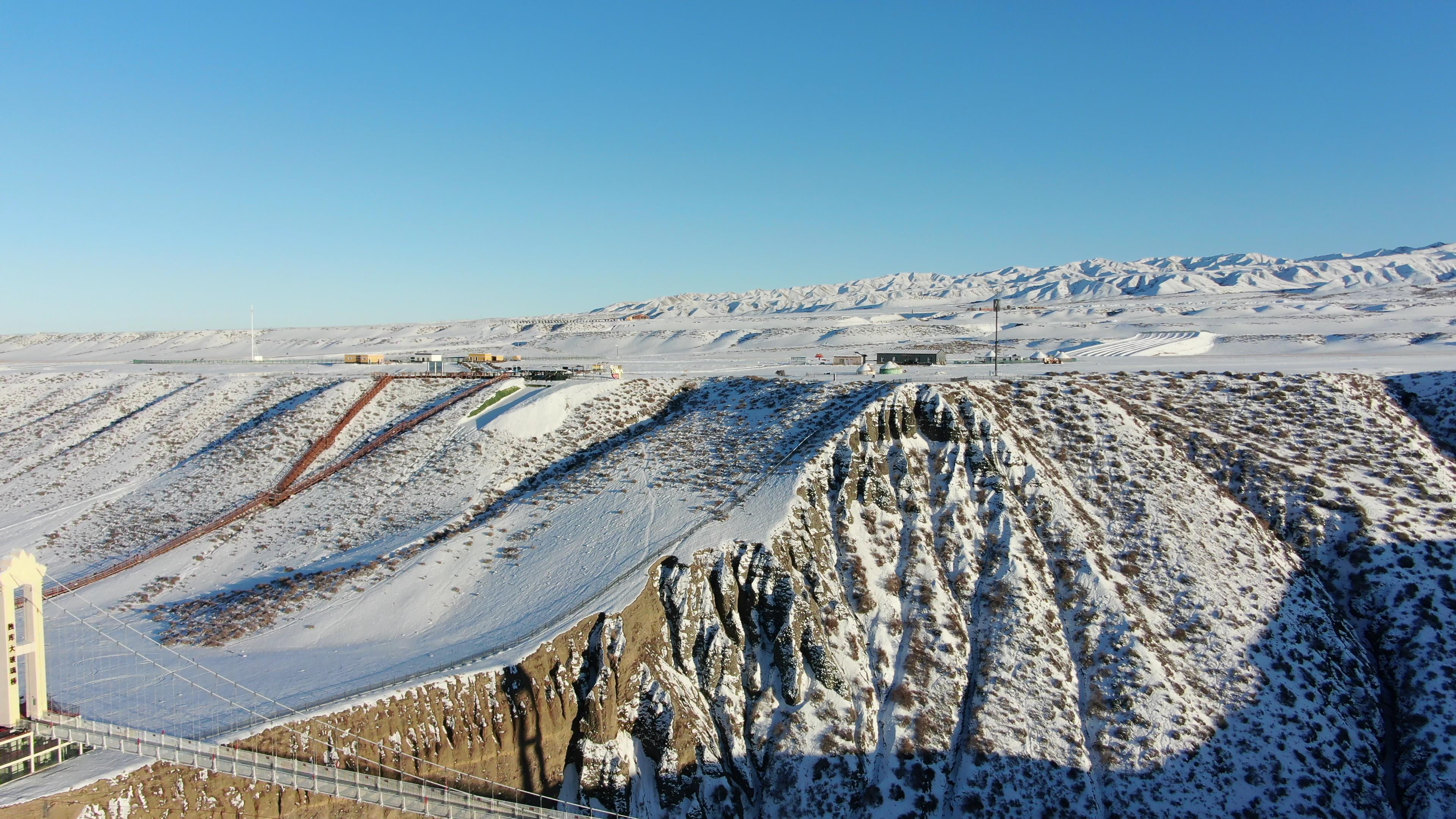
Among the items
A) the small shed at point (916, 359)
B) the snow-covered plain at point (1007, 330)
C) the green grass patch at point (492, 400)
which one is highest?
the snow-covered plain at point (1007, 330)

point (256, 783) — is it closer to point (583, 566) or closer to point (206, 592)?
point (583, 566)

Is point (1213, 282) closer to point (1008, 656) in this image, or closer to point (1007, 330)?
point (1007, 330)

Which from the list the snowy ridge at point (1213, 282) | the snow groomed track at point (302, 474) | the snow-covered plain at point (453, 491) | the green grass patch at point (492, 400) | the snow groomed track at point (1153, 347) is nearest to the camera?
the snow-covered plain at point (453, 491)

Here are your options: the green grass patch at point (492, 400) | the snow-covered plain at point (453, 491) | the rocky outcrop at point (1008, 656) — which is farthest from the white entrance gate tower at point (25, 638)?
the green grass patch at point (492, 400)

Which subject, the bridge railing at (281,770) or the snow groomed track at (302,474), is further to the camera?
the snow groomed track at (302,474)

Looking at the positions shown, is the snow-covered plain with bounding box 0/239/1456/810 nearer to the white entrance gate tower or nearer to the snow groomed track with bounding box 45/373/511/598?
the snow groomed track with bounding box 45/373/511/598

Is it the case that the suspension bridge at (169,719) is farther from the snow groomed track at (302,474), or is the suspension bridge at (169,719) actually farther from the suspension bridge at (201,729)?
the snow groomed track at (302,474)
